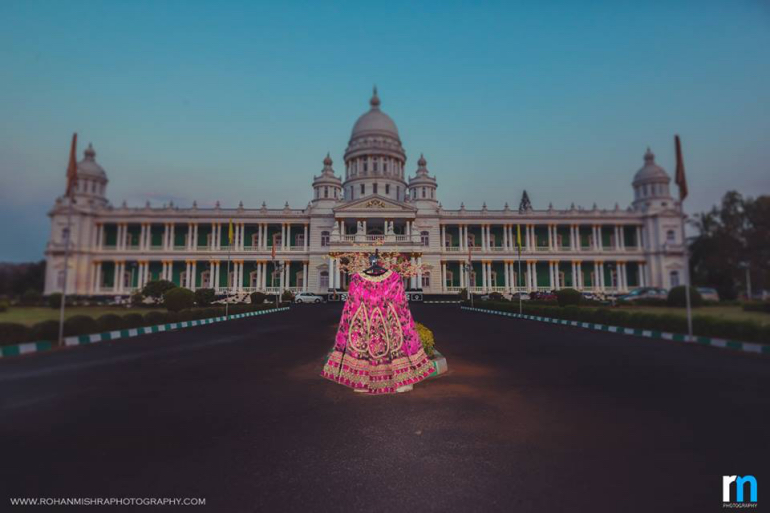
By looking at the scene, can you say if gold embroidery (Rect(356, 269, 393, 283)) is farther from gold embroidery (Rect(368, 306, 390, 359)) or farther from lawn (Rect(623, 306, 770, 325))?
lawn (Rect(623, 306, 770, 325))

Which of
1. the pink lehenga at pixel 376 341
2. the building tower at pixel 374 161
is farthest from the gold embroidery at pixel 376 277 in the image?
the building tower at pixel 374 161

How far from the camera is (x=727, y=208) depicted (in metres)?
43.9

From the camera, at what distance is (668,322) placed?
12.1 metres

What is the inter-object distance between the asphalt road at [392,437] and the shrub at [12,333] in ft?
5.89

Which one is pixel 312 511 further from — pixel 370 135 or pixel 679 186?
pixel 370 135

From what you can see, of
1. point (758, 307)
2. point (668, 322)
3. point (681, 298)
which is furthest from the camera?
point (681, 298)

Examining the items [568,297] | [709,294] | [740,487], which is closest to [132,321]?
[740,487]

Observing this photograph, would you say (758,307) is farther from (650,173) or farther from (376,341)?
(650,173)

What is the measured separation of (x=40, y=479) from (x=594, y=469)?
436 centimetres

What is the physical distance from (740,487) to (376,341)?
379 cm

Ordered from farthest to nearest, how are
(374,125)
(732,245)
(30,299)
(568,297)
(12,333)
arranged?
(374,125)
(732,245)
(30,299)
(568,297)
(12,333)

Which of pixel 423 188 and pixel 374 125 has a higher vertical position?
pixel 374 125

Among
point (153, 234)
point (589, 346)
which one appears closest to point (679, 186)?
point (589, 346)

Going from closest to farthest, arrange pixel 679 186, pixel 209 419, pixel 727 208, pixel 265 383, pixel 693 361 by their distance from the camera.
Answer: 1. pixel 209 419
2. pixel 265 383
3. pixel 693 361
4. pixel 679 186
5. pixel 727 208
